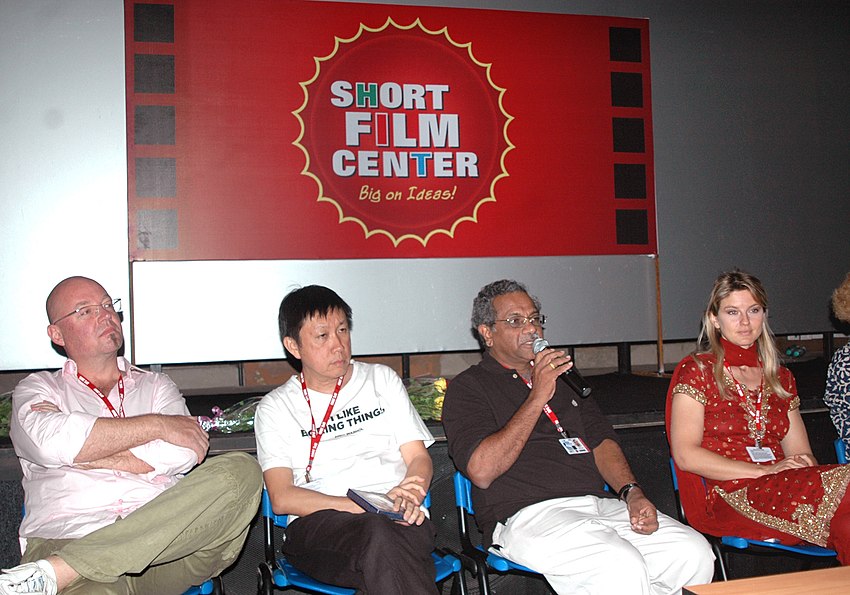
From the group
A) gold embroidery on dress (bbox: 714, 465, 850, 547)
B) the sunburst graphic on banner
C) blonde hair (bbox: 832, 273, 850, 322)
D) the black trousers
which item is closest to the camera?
the black trousers

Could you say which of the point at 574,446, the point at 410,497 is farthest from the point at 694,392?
the point at 410,497

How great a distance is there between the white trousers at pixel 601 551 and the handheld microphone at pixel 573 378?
0.41 metres

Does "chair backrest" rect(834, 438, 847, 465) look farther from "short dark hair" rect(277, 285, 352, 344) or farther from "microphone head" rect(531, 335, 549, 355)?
"short dark hair" rect(277, 285, 352, 344)

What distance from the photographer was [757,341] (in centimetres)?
312

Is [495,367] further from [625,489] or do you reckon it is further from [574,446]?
[625,489]

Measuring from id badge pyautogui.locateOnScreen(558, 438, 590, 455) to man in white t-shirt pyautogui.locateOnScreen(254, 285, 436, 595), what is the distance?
0.51 m

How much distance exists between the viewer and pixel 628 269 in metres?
4.72

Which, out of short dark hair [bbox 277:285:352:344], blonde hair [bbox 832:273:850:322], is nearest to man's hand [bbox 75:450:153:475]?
short dark hair [bbox 277:285:352:344]

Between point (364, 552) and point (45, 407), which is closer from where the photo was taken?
point (364, 552)

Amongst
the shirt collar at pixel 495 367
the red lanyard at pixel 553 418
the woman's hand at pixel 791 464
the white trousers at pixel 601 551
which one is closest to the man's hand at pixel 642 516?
the white trousers at pixel 601 551

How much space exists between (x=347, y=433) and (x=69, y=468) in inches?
35.1

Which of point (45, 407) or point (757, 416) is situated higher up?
point (45, 407)

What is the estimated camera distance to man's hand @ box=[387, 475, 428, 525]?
2512 mm

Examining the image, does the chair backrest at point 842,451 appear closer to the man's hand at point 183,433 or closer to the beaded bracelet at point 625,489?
the beaded bracelet at point 625,489
